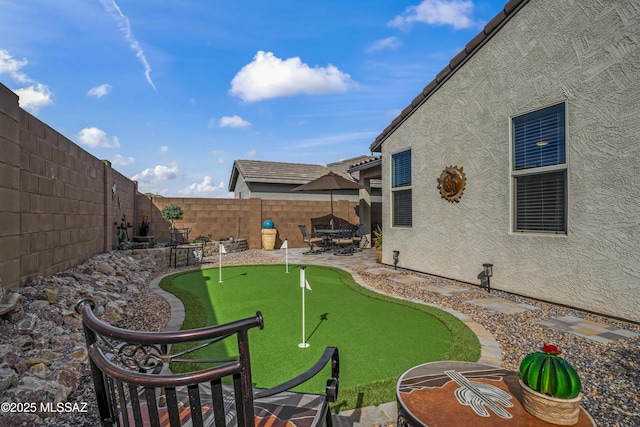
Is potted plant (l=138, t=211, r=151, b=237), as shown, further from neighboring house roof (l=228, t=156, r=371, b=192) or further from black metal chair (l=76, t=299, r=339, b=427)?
black metal chair (l=76, t=299, r=339, b=427)

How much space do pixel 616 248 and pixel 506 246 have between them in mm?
1614

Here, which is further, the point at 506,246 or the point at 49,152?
the point at 506,246

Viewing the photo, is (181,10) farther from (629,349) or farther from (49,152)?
(629,349)

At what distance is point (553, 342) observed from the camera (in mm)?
3637

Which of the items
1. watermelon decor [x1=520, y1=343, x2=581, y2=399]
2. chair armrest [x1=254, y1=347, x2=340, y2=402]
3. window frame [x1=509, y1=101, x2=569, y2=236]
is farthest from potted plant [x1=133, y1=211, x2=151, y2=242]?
watermelon decor [x1=520, y1=343, x2=581, y2=399]

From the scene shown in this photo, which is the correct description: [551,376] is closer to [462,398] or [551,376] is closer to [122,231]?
[462,398]

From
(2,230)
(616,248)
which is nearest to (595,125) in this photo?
(616,248)

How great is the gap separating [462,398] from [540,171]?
4847mm

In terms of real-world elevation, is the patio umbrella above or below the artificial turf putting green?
above

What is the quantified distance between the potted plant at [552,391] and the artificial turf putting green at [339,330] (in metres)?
1.22

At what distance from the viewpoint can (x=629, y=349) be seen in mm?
3424

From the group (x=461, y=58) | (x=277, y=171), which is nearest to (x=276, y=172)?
(x=277, y=171)

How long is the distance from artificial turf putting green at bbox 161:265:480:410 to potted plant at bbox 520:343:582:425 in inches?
48.1

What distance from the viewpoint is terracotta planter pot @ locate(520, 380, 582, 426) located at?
58.5 inches
